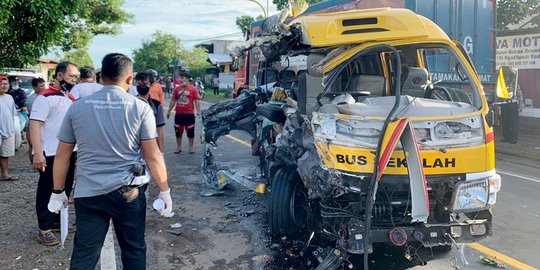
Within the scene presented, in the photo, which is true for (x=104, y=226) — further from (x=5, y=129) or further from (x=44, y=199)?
(x=5, y=129)

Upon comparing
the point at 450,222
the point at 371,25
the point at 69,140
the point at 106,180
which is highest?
the point at 371,25

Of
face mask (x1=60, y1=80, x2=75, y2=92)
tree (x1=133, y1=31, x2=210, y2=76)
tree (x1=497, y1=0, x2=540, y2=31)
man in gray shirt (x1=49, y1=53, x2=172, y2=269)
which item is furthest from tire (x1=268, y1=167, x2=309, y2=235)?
tree (x1=133, y1=31, x2=210, y2=76)

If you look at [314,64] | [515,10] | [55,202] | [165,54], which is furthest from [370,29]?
[165,54]

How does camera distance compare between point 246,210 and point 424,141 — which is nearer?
point 424,141

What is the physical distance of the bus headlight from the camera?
13.0 ft

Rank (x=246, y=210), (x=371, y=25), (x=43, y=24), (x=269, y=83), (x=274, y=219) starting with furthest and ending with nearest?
(x=269, y=83) < (x=43, y=24) < (x=246, y=210) < (x=274, y=219) < (x=371, y=25)

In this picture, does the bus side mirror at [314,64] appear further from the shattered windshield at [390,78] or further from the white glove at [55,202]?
the white glove at [55,202]

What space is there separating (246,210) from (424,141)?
10.1ft

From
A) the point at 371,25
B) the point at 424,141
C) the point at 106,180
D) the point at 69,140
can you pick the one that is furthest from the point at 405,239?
the point at 69,140

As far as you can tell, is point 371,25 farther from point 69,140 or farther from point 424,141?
point 69,140

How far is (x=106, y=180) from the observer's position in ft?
10.6

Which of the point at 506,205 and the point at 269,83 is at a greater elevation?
the point at 269,83

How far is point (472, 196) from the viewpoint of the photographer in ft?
13.0

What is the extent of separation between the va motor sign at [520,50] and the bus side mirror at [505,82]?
11.8 m
